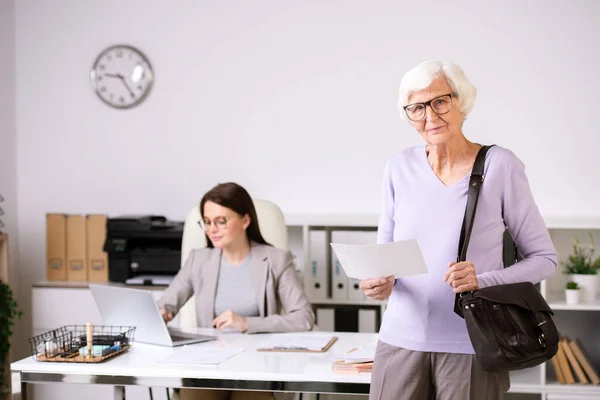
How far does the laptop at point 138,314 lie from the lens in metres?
2.65

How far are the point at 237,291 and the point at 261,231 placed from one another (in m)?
0.35

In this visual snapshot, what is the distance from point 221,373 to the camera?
2.33m

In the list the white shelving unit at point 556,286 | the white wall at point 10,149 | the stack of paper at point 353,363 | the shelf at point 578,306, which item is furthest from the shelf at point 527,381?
the white wall at point 10,149

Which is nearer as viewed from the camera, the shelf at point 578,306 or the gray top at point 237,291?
the gray top at point 237,291

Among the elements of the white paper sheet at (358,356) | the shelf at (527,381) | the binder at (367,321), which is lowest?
the shelf at (527,381)

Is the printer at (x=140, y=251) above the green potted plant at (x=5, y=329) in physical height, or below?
above

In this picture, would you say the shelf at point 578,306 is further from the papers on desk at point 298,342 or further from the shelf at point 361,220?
the papers on desk at point 298,342

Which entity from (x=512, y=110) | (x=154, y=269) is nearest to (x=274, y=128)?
(x=154, y=269)

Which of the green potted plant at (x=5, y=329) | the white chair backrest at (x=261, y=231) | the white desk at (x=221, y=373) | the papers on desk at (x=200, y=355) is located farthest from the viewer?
the green potted plant at (x=5, y=329)

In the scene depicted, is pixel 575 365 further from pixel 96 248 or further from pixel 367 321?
pixel 96 248

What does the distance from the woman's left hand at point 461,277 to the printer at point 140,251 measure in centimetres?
255

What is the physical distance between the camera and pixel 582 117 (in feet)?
13.6

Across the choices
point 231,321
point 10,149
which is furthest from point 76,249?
point 231,321

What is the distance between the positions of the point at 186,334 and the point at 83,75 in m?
2.33
